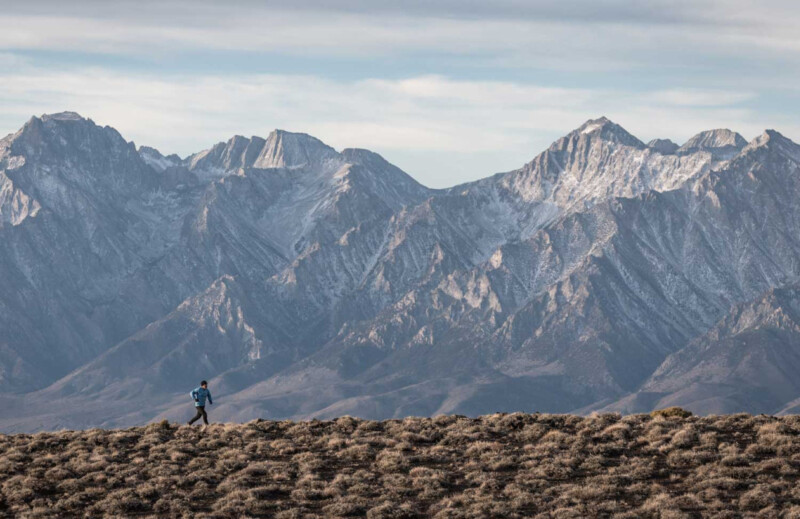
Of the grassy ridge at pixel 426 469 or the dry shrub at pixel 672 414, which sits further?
the dry shrub at pixel 672 414

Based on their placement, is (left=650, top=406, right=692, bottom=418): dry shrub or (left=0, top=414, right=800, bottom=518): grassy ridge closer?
(left=0, top=414, right=800, bottom=518): grassy ridge

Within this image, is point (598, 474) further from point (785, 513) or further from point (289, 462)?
point (289, 462)

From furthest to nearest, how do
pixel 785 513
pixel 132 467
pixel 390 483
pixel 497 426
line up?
pixel 497 426 < pixel 132 467 < pixel 390 483 < pixel 785 513

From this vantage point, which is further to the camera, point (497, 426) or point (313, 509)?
point (497, 426)

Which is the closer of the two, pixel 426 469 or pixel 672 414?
pixel 426 469

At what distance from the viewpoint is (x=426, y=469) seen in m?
66.1

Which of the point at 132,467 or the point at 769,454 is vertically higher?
the point at 132,467

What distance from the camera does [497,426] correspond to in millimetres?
77688

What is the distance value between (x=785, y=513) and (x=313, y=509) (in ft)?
67.4

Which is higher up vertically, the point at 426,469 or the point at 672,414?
the point at 426,469

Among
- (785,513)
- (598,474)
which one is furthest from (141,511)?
(785,513)

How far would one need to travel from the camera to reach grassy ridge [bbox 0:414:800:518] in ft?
196

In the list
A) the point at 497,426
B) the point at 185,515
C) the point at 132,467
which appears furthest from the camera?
the point at 497,426

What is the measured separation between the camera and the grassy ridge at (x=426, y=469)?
59.8 m
